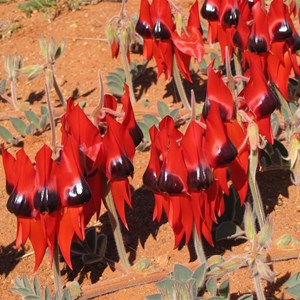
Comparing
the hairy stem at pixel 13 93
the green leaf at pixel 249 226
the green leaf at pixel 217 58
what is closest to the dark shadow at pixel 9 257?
the green leaf at pixel 249 226

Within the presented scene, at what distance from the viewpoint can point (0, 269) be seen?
2.89m

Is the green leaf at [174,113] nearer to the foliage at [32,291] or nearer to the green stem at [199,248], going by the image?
the green stem at [199,248]

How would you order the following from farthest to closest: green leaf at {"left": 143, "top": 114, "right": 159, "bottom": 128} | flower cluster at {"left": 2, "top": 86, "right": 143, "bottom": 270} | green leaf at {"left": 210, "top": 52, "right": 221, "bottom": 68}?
green leaf at {"left": 210, "top": 52, "right": 221, "bottom": 68} → green leaf at {"left": 143, "top": 114, "right": 159, "bottom": 128} → flower cluster at {"left": 2, "top": 86, "right": 143, "bottom": 270}

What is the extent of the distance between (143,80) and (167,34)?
878 mm

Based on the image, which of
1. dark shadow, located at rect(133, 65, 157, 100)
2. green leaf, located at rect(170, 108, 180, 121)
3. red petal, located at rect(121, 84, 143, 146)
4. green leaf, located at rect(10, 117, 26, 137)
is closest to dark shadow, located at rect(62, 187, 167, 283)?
green leaf, located at rect(170, 108, 180, 121)

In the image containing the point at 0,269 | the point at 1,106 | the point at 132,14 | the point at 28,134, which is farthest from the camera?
the point at 132,14

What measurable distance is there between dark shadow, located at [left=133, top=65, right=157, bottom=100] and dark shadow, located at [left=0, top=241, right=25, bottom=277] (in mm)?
1274

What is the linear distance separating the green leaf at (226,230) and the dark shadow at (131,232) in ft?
0.97

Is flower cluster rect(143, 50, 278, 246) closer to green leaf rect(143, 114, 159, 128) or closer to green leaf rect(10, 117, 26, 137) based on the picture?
green leaf rect(143, 114, 159, 128)

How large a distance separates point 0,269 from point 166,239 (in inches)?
22.7

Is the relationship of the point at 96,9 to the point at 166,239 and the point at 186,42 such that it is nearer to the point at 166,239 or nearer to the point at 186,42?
the point at 186,42

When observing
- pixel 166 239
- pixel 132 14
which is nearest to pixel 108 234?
pixel 166 239

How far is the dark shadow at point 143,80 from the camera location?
13.4 feet

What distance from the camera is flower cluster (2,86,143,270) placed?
2240mm
